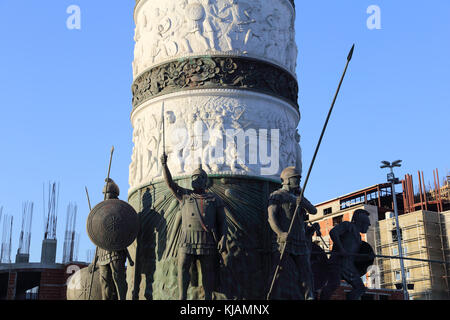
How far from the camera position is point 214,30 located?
11.9 m

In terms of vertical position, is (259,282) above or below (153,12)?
below

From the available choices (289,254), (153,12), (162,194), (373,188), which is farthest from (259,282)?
(373,188)

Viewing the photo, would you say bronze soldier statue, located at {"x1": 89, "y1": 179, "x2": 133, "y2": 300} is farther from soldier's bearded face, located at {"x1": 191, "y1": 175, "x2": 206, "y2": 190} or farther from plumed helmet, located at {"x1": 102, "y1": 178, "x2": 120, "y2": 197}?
soldier's bearded face, located at {"x1": 191, "y1": 175, "x2": 206, "y2": 190}

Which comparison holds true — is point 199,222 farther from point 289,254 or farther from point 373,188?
point 373,188

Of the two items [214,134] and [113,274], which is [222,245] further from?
[214,134]

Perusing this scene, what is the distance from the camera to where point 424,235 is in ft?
163

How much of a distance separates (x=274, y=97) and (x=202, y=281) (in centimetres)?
421

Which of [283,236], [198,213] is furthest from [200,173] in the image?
[283,236]

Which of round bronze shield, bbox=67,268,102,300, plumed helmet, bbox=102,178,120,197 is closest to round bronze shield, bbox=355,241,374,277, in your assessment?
plumed helmet, bbox=102,178,120,197

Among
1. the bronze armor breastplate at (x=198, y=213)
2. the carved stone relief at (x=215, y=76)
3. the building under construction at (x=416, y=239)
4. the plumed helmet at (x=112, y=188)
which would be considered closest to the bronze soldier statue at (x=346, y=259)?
the bronze armor breastplate at (x=198, y=213)

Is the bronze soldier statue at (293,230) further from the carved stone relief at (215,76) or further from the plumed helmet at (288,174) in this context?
the carved stone relief at (215,76)

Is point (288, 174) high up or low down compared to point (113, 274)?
up

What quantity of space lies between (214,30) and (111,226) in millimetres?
4484

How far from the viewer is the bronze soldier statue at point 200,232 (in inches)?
387
